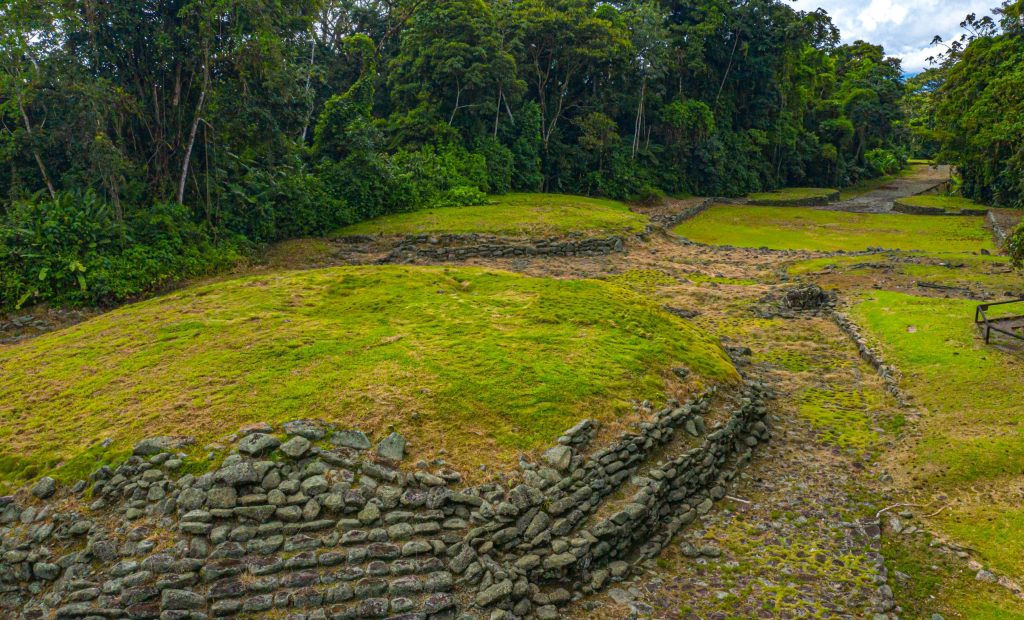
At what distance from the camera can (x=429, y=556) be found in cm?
733

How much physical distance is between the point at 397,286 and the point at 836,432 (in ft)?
33.2

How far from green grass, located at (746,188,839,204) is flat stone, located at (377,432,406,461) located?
44.0 meters

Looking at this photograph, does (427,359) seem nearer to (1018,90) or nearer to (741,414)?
(741,414)

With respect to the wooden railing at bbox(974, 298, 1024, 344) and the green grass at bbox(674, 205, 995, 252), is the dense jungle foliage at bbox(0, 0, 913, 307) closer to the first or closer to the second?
the green grass at bbox(674, 205, 995, 252)

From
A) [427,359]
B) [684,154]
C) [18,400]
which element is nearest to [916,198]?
[684,154]

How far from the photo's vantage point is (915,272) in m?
23.1

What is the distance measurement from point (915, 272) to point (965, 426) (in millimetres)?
14196

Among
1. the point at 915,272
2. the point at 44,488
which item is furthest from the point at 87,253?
the point at 915,272

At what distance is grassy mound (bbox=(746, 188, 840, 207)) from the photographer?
46.4 metres

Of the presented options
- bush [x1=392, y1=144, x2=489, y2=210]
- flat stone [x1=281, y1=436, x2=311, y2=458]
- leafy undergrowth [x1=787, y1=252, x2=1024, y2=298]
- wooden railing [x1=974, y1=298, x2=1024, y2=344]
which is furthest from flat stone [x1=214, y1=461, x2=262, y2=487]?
bush [x1=392, y1=144, x2=489, y2=210]

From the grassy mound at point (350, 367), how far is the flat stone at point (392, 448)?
0.22m

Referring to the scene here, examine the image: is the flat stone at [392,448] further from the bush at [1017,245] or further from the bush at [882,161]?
the bush at [882,161]

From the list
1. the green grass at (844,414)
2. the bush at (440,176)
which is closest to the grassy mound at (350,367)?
the green grass at (844,414)

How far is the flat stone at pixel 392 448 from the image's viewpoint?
8.37 m
